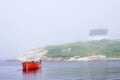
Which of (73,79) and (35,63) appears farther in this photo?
(35,63)

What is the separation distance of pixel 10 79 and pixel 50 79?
1130cm

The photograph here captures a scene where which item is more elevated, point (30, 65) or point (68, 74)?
point (30, 65)

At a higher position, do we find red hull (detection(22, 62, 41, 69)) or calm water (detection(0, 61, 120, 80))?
red hull (detection(22, 62, 41, 69))

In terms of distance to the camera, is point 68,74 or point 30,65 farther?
point 30,65

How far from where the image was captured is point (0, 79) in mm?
81938

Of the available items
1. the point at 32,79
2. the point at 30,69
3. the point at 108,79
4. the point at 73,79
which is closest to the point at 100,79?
the point at 108,79

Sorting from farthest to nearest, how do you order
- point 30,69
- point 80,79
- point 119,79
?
point 30,69, point 80,79, point 119,79

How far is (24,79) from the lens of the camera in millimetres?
80125

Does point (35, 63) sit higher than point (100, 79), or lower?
higher

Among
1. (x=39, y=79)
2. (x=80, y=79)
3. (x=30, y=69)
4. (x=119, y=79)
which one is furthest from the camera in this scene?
(x=30, y=69)

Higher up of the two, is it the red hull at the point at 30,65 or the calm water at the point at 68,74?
the red hull at the point at 30,65

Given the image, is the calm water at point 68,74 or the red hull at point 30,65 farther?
the red hull at point 30,65

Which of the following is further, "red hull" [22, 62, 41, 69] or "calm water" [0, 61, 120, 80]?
"red hull" [22, 62, 41, 69]

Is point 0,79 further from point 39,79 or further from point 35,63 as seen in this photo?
point 35,63
